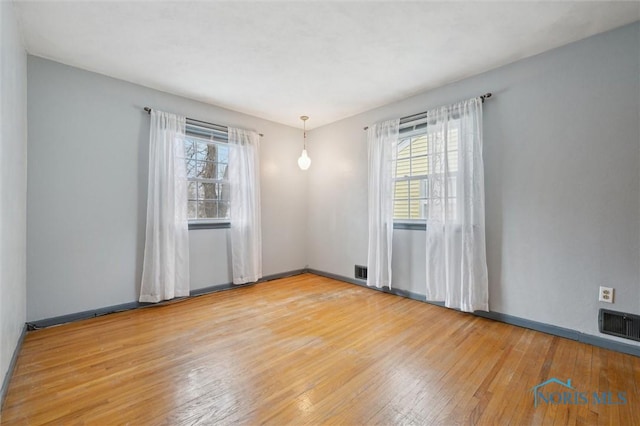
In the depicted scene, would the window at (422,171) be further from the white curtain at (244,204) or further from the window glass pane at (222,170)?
the window glass pane at (222,170)

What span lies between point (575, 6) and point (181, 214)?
13.2ft

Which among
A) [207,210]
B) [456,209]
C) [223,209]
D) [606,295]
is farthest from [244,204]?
[606,295]

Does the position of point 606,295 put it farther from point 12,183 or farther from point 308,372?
point 12,183

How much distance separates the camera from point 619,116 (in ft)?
6.96

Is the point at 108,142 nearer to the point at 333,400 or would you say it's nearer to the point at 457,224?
the point at 333,400

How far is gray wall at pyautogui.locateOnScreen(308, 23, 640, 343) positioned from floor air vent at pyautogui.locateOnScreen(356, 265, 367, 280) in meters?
1.64

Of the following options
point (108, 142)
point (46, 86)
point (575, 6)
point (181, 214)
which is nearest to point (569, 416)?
point (575, 6)

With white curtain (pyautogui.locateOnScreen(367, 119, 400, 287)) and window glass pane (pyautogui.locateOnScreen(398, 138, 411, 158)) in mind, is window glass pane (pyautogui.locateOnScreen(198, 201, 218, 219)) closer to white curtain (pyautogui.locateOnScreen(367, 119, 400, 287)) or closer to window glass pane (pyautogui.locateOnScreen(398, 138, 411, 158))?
white curtain (pyautogui.locateOnScreen(367, 119, 400, 287))

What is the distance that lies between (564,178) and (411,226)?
1504mm

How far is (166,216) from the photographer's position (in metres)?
3.14

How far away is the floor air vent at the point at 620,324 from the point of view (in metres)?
2.04

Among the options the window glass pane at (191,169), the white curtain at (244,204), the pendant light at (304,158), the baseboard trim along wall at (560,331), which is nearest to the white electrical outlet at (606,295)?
the baseboard trim along wall at (560,331)

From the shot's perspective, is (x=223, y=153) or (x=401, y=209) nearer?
(x=401, y=209)

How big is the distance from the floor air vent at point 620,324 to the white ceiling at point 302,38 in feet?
7.36
